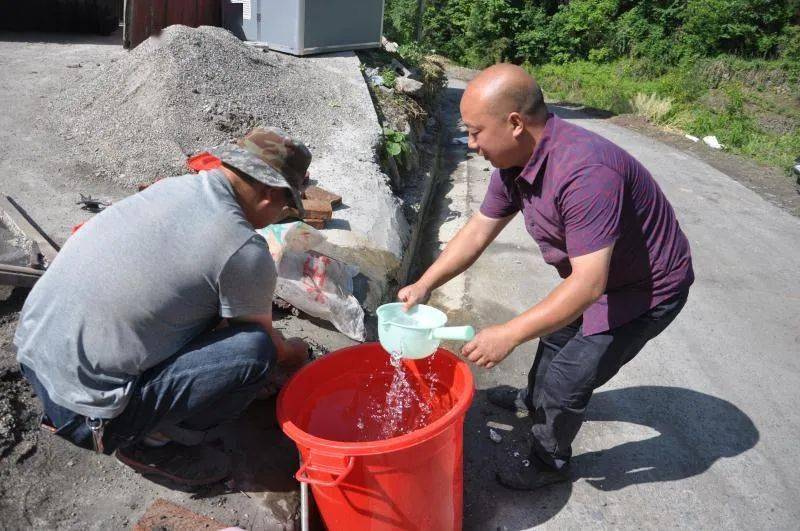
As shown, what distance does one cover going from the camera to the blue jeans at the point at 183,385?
2178 mm

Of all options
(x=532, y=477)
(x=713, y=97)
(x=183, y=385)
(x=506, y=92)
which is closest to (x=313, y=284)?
(x=183, y=385)

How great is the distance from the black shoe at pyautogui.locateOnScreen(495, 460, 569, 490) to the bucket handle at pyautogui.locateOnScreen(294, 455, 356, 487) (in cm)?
124

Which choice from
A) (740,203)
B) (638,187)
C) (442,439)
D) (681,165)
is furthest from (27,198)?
(681,165)

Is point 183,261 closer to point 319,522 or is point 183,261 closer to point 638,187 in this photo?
point 319,522

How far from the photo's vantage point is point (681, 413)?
3.78 meters

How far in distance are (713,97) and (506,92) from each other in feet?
48.1

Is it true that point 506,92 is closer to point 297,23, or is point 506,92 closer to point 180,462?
point 180,462

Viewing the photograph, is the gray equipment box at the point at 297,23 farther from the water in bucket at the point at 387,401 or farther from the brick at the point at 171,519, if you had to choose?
the brick at the point at 171,519

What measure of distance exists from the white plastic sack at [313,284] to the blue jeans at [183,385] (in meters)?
1.27

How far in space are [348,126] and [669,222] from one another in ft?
15.7

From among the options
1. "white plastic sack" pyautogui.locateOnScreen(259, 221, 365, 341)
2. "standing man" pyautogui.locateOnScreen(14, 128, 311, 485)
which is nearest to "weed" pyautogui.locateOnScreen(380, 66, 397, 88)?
"white plastic sack" pyautogui.locateOnScreen(259, 221, 365, 341)

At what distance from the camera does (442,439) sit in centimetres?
220

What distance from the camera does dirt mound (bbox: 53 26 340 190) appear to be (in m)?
5.39

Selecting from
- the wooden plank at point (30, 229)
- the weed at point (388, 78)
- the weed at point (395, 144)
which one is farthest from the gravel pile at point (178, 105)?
the wooden plank at point (30, 229)
